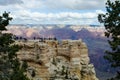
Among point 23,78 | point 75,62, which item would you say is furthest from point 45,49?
point 23,78

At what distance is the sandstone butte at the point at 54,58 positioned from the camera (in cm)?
9718

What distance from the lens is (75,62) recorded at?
107 meters

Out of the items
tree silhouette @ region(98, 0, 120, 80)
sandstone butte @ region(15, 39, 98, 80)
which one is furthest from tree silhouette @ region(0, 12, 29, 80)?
sandstone butte @ region(15, 39, 98, 80)

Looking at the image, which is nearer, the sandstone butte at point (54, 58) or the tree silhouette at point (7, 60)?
the tree silhouette at point (7, 60)

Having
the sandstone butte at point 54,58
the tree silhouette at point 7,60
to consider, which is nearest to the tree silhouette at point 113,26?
the tree silhouette at point 7,60

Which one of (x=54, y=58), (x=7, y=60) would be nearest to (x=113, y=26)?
(x=7, y=60)

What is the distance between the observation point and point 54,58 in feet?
344

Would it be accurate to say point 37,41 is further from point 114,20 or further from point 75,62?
point 114,20

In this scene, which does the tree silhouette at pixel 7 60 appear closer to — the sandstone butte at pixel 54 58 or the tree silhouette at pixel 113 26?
the tree silhouette at pixel 113 26

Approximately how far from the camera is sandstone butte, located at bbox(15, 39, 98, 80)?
97181 millimetres

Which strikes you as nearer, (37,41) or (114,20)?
(114,20)

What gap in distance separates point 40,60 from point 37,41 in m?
4.88

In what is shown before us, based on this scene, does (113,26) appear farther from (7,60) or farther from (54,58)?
(54,58)

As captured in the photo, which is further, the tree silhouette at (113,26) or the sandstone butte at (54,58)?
the sandstone butte at (54,58)
